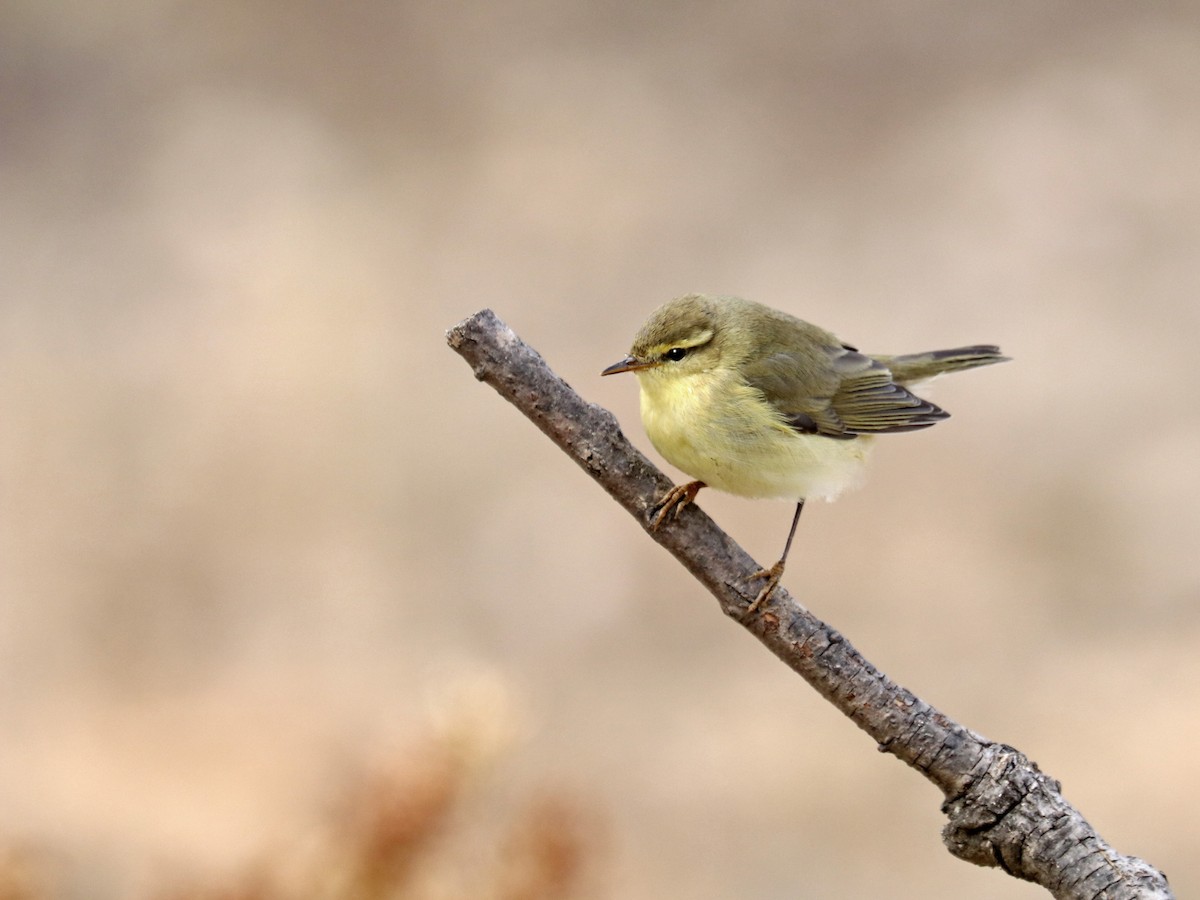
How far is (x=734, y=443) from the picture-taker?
134 inches

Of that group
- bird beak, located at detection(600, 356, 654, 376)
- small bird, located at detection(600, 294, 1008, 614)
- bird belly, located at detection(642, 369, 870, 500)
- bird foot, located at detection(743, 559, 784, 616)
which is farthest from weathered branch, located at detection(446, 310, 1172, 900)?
bird beak, located at detection(600, 356, 654, 376)

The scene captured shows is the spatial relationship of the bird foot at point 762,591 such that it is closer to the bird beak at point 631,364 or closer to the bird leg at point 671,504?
the bird leg at point 671,504

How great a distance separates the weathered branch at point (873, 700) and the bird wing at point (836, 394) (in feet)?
3.90

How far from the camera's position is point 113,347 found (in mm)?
8859

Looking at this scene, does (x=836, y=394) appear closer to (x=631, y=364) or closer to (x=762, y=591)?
(x=631, y=364)

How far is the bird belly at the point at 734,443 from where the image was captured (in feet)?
11.0

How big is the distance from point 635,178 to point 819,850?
5.92 m

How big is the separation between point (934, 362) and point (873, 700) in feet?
7.93

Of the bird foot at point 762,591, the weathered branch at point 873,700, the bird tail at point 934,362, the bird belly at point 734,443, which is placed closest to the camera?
the weathered branch at point 873,700

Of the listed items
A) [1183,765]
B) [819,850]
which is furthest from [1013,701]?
[819,850]

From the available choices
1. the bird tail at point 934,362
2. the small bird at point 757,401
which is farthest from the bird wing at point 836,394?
the bird tail at point 934,362

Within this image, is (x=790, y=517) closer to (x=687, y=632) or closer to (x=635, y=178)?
(x=687, y=632)

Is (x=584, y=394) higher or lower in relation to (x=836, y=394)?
higher

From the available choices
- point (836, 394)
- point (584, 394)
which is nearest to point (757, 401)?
point (836, 394)
